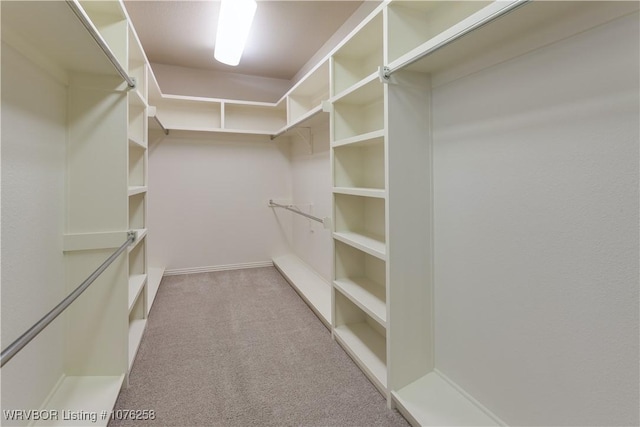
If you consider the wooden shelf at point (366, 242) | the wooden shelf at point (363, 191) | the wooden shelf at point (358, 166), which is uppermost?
the wooden shelf at point (358, 166)

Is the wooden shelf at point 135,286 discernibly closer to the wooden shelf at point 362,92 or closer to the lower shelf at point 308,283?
the lower shelf at point 308,283

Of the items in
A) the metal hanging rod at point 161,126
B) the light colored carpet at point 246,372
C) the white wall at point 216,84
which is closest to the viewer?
the light colored carpet at point 246,372

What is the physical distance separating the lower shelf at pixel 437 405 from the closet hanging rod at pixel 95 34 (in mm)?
2072

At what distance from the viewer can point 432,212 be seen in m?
1.66

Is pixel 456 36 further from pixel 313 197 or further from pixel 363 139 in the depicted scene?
pixel 313 197

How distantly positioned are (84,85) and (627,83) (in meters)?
2.30

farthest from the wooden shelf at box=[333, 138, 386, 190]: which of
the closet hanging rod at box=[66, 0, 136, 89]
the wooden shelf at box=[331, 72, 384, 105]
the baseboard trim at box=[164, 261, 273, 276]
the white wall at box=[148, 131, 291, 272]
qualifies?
the baseboard trim at box=[164, 261, 273, 276]

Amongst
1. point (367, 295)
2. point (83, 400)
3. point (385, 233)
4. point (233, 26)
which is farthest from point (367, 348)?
point (233, 26)

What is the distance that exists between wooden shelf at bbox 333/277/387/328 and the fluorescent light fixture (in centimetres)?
196

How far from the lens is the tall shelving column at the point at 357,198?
1966mm

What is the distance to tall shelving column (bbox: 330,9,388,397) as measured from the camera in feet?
6.45

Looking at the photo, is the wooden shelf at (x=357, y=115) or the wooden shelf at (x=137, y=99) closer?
the wooden shelf at (x=137, y=99)

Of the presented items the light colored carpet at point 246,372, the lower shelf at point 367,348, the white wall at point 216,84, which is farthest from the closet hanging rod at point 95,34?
the white wall at point 216,84

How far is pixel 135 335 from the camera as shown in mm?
2164
